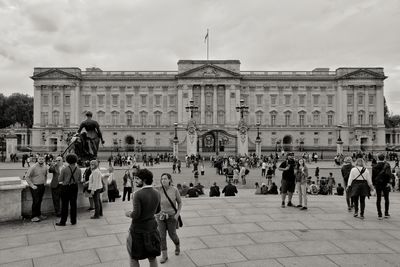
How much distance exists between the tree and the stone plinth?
331ft

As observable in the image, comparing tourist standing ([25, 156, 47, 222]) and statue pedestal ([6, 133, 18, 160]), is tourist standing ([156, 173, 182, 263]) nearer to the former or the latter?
tourist standing ([25, 156, 47, 222])

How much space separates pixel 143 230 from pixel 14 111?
108 meters

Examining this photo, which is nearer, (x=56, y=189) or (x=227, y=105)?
(x=56, y=189)

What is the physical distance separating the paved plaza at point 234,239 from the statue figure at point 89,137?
2.13 meters

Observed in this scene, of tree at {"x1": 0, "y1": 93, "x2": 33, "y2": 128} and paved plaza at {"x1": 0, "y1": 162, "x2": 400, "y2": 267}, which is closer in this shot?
paved plaza at {"x1": 0, "y1": 162, "x2": 400, "y2": 267}

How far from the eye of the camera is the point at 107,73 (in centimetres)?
7344

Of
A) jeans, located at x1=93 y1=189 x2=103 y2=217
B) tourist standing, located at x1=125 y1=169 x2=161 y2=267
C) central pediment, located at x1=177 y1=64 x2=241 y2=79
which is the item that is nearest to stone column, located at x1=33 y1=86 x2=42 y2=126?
central pediment, located at x1=177 y1=64 x2=241 y2=79

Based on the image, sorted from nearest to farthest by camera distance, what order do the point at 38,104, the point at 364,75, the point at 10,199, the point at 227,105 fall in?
the point at 10,199 → the point at 38,104 → the point at 227,105 → the point at 364,75

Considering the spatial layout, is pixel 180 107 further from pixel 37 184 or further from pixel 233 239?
pixel 233 239

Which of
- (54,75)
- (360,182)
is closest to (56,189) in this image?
(360,182)

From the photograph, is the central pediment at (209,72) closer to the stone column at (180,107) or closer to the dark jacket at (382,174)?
the stone column at (180,107)

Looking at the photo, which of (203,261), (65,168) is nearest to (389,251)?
(203,261)

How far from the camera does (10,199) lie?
9742 millimetres

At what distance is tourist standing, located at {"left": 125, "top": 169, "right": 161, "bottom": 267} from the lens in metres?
5.44
